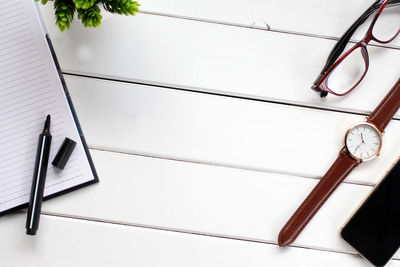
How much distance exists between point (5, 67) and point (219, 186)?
39 centimetres

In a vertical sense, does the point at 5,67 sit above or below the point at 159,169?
above

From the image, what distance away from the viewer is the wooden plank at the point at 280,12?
594 mm

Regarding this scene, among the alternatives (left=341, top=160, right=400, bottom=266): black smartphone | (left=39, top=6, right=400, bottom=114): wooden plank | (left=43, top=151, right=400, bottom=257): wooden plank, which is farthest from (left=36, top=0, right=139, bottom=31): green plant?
(left=341, top=160, right=400, bottom=266): black smartphone

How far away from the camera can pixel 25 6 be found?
22.1 inches

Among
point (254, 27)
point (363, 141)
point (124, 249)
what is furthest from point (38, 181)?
point (363, 141)

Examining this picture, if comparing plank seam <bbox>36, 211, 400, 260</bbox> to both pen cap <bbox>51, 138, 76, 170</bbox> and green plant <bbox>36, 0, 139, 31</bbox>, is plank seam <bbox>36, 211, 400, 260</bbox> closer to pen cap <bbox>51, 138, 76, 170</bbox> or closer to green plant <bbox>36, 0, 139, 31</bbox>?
pen cap <bbox>51, 138, 76, 170</bbox>

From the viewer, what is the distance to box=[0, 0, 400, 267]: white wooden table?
594mm

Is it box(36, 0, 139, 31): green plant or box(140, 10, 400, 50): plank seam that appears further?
box(140, 10, 400, 50): plank seam

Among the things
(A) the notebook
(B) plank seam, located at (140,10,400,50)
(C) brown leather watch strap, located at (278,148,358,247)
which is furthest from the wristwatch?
(A) the notebook

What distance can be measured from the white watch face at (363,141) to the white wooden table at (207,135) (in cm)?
2

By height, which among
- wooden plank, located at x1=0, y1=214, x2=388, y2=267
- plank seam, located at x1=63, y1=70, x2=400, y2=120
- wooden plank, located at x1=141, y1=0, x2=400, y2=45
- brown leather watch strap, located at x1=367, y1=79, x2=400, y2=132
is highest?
wooden plank, located at x1=141, y1=0, x2=400, y2=45

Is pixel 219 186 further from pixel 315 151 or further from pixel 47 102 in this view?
pixel 47 102

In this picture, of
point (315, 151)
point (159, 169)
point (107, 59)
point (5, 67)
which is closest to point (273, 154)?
point (315, 151)

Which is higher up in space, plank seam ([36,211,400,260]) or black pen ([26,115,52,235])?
black pen ([26,115,52,235])
